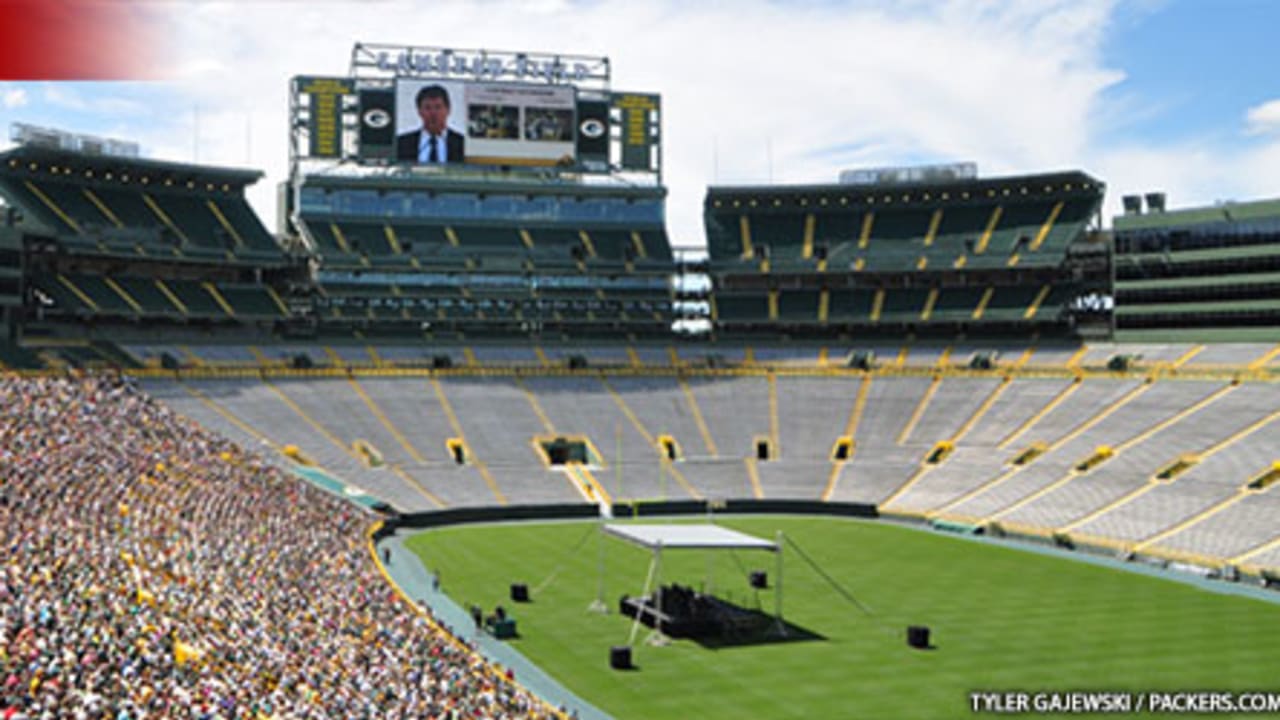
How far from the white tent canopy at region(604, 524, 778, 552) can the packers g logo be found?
57206 millimetres

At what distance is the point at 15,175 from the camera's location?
8275 cm

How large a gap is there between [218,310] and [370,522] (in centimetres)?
3461

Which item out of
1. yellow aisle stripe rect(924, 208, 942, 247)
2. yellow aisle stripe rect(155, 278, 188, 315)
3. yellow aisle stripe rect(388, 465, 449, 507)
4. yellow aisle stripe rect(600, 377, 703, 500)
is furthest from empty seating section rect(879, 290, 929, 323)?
yellow aisle stripe rect(155, 278, 188, 315)

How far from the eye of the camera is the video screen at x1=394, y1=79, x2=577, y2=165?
304ft

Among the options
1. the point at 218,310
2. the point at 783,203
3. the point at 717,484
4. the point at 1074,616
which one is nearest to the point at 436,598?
the point at 1074,616

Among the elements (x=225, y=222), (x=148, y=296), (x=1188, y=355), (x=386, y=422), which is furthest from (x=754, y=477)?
(x=225, y=222)

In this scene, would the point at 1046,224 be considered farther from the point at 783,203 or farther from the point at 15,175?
the point at 15,175

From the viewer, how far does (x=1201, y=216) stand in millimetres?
78938

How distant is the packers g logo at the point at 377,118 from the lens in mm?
92750

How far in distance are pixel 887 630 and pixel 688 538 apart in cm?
744

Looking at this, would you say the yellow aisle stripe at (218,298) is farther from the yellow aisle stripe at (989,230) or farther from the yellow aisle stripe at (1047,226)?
the yellow aisle stripe at (1047,226)

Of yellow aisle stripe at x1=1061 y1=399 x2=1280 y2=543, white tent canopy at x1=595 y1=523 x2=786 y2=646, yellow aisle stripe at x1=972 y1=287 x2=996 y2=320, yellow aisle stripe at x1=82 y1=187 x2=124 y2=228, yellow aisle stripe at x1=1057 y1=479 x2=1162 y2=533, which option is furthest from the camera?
yellow aisle stripe at x1=972 y1=287 x2=996 y2=320

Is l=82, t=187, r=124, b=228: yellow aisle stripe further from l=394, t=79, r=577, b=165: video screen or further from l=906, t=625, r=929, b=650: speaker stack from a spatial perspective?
l=906, t=625, r=929, b=650: speaker stack

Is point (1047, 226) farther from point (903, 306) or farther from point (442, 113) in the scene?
point (442, 113)
